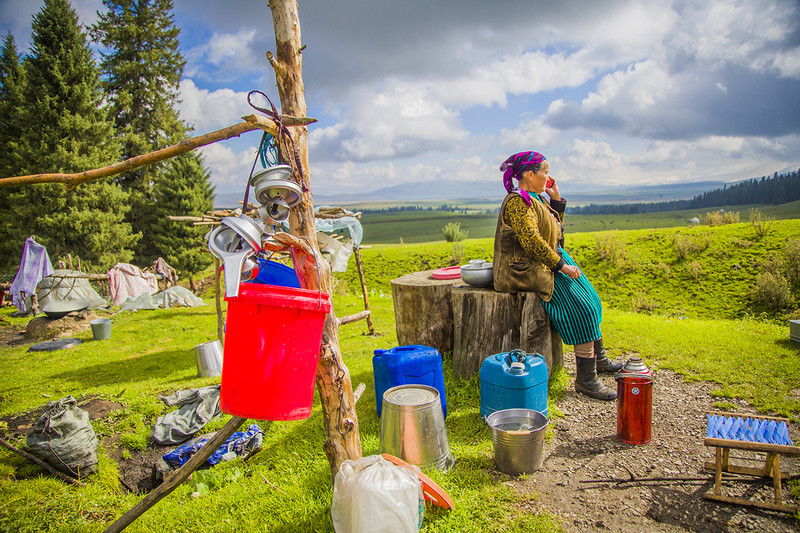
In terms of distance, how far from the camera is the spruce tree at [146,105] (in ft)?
75.7

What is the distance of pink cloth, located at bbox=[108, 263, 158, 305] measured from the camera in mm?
15781

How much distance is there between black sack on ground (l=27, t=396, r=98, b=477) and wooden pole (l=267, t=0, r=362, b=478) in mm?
2790

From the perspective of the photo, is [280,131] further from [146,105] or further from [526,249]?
[146,105]

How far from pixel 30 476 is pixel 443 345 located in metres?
4.31

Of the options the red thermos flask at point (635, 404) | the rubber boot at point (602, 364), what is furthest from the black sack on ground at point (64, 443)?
the rubber boot at point (602, 364)

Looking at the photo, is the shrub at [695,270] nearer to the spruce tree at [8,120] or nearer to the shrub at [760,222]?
the shrub at [760,222]

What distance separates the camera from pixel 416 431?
329cm

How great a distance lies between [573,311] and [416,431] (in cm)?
231

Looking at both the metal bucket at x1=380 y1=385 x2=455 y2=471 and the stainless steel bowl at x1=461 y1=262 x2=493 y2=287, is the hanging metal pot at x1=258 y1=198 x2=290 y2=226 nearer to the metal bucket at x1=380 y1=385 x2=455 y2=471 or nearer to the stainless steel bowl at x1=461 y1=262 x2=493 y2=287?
the metal bucket at x1=380 y1=385 x2=455 y2=471

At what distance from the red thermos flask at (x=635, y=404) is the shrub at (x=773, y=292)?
8456 mm

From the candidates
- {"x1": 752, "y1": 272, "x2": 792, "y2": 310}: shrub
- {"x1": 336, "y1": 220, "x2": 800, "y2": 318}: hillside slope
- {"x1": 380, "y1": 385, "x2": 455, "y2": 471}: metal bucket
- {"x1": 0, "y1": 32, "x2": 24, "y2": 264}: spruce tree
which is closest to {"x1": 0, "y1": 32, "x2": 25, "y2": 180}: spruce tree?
{"x1": 0, "y1": 32, "x2": 24, "y2": 264}: spruce tree

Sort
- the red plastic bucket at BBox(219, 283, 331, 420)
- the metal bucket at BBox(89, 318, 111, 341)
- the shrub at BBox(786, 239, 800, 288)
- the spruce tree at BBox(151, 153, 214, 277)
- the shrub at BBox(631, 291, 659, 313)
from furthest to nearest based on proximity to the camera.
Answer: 1. the spruce tree at BBox(151, 153, 214, 277)
2. the shrub at BBox(631, 291, 659, 313)
3. the metal bucket at BBox(89, 318, 111, 341)
4. the shrub at BBox(786, 239, 800, 288)
5. the red plastic bucket at BBox(219, 283, 331, 420)

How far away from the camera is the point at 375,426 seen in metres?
4.25

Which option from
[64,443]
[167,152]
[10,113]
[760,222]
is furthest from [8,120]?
[760,222]
